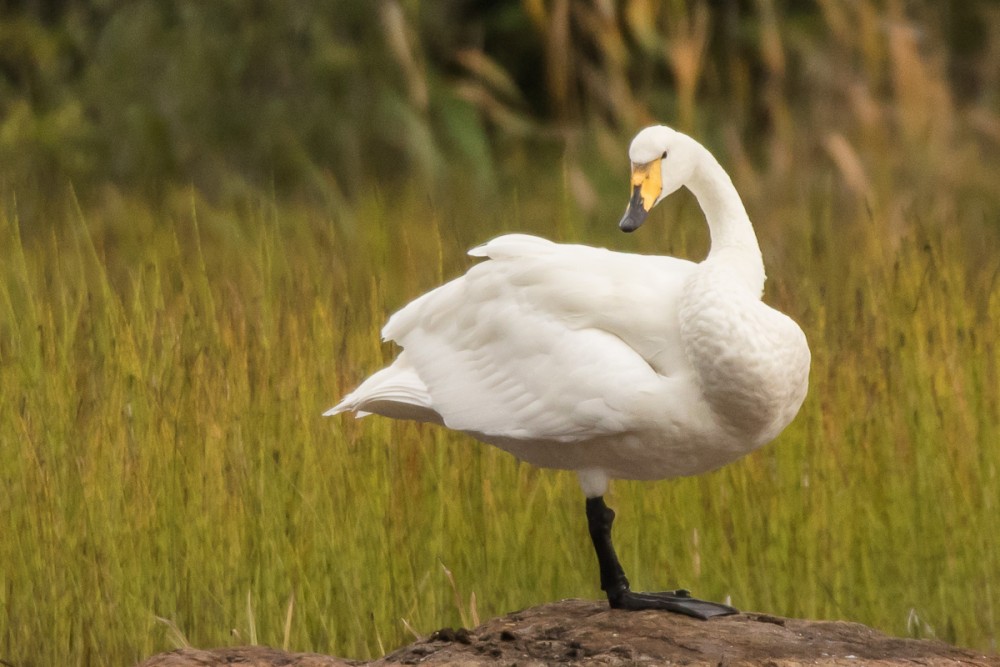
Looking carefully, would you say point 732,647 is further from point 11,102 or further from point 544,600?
point 11,102

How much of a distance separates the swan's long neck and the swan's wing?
11cm

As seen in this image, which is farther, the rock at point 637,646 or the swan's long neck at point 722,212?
the swan's long neck at point 722,212

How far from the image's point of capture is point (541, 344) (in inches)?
140

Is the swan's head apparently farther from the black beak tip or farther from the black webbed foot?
the black webbed foot

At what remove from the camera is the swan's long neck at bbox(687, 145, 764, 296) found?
11.9 ft

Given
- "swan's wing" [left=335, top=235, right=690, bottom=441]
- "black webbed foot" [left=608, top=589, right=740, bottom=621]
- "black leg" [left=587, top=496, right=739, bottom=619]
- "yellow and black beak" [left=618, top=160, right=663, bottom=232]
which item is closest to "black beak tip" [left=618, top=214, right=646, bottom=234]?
"yellow and black beak" [left=618, top=160, right=663, bottom=232]

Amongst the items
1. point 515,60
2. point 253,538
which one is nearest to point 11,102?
point 515,60

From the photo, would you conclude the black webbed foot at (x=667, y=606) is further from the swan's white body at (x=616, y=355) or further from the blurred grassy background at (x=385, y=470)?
the blurred grassy background at (x=385, y=470)

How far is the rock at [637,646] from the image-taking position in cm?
333

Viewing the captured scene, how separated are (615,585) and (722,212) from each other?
31.8 inches

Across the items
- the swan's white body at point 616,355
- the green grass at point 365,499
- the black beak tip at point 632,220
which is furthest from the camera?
the green grass at point 365,499

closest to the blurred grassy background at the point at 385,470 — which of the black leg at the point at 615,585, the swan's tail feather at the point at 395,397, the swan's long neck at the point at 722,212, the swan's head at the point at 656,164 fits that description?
the swan's tail feather at the point at 395,397

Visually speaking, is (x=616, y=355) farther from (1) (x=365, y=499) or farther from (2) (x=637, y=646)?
(1) (x=365, y=499)

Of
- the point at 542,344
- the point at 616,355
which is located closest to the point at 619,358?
the point at 616,355
